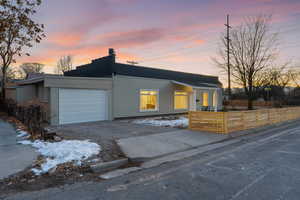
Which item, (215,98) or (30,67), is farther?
(30,67)

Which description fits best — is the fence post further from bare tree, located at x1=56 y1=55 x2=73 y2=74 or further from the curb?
bare tree, located at x1=56 y1=55 x2=73 y2=74

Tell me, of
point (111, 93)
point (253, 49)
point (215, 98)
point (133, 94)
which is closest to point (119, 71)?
point (111, 93)

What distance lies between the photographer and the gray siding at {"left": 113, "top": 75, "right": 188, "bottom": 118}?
501 inches

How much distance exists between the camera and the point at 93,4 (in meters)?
11.4

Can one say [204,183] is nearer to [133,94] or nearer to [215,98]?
[133,94]

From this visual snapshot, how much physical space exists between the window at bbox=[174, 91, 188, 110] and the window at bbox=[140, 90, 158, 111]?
2.36 m

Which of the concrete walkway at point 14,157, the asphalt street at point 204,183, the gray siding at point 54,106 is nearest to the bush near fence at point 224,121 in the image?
the asphalt street at point 204,183

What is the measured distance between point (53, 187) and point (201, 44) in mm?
16704

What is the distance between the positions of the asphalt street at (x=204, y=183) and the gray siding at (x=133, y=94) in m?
8.61

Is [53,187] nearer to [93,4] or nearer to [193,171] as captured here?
[193,171]

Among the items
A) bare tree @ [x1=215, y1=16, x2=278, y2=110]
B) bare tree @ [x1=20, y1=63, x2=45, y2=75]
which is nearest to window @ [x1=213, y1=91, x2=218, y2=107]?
bare tree @ [x1=215, y1=16, x2=278, y2=110]

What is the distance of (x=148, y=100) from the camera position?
14.6 meters

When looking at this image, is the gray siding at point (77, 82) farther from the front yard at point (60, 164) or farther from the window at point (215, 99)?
the window at point (215, 99)

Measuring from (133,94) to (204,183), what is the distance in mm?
10527
